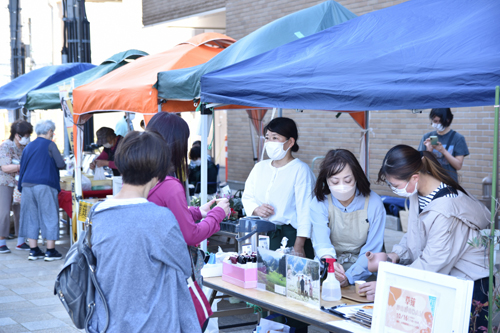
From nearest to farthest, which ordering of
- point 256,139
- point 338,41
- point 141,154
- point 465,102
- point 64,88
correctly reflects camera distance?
point 141,154, point 465,102, point 338,41, point 64,88, point 256,139

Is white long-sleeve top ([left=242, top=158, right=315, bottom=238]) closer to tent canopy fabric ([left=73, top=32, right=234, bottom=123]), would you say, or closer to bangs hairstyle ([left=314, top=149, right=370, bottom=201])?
bangs hairstyle ([left=314, top=149, right=370, bottom=201])

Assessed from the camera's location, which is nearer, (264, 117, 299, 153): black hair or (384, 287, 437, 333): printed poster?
(384, 287, 437, 333): printed poster

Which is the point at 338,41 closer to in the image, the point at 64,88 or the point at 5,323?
the point at 5,323

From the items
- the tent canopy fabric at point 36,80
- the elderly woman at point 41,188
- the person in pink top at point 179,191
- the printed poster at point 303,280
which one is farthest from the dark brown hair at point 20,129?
the printed poster at point 303,280

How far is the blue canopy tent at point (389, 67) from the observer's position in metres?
2.73

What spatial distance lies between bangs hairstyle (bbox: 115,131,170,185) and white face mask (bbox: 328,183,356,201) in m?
1.45

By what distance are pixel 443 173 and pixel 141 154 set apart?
5.39 ft

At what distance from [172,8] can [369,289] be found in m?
13.6

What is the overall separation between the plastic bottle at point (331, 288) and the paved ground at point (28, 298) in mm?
2887

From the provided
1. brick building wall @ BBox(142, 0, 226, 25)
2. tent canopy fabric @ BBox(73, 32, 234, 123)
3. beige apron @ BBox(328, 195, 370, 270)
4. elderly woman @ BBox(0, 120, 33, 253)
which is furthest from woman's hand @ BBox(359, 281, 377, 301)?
brick building wall @ BBox(142, 0, 226, 25)

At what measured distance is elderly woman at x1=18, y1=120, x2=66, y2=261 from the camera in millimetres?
7508

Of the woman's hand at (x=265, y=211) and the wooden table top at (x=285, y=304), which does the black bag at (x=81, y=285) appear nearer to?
the wooden table top at (x=285, y=304)

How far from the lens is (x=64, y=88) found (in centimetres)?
772

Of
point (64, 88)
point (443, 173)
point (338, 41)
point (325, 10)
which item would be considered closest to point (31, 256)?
point (64, 88)
